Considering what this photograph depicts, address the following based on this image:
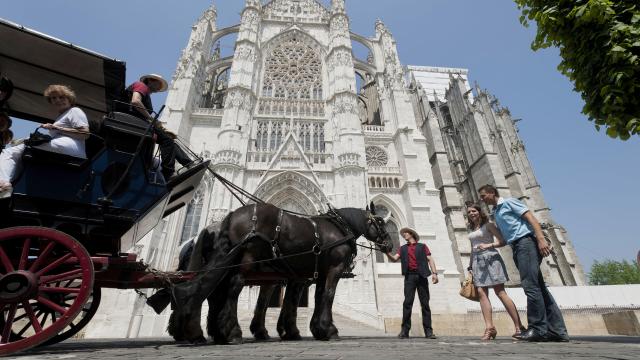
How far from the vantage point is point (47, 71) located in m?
3.27

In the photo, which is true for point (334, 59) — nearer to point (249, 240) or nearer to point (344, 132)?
point (344, 132)

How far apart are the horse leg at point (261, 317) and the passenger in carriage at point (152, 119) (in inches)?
85.0

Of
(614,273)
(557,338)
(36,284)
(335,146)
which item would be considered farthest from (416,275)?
(614,273)

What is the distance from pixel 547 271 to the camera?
678 inches

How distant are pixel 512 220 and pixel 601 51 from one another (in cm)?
252

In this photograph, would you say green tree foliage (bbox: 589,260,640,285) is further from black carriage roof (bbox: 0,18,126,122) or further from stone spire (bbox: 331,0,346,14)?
black carriage roof (bbox: 0,18,126,122)

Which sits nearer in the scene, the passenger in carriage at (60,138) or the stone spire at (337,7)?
the passenger in carriage at (60,138)

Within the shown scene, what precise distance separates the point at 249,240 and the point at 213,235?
0.55 metres

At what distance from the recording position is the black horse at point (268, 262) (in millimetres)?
3002

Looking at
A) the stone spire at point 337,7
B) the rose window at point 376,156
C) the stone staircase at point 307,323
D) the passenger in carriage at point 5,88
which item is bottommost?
the stone staircase at point 307,323

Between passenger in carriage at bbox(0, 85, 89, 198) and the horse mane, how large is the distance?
3.06m

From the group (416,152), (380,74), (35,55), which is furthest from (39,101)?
(380,74)

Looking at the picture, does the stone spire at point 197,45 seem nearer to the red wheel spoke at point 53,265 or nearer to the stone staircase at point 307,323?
the stone staircase at point 307,323

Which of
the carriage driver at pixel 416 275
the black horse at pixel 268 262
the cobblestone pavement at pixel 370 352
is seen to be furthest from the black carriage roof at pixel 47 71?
the carriage driver at pixel 416 275
